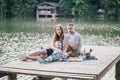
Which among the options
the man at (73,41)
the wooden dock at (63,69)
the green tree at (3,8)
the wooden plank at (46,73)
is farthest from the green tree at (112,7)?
the wooden plank at (46,73)

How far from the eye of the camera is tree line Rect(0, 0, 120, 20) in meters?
62.6

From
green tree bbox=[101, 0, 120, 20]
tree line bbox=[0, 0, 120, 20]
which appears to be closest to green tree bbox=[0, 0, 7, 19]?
tree line bbox=[0, 0, 120, 20]

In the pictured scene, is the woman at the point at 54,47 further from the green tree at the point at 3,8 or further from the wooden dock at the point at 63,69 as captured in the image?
the green tree at the point at 3,8

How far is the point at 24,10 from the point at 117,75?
5676cm

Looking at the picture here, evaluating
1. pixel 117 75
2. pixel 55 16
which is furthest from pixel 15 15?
pixel 117 75

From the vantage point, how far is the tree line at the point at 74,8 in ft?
205

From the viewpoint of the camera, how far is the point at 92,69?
6.82 meters

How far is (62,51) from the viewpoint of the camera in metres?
8.25

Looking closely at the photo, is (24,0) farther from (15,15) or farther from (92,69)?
(92,69)

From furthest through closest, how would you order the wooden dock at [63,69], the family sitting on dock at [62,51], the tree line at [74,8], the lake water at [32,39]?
the tree line at [74,8] → the lake water at [32,39] → the family sitting on dock at [62,51] → the wooden dock at [63,69]

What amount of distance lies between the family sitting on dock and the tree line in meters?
54.4

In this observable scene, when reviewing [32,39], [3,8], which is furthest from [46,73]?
[3,8]

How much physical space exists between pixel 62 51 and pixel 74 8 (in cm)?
5759

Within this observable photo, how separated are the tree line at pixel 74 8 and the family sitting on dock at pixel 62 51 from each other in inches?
2140
